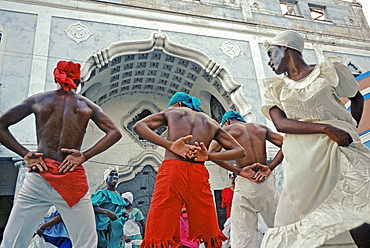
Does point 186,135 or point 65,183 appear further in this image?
point 186,135

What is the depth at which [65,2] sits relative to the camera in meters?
7.91

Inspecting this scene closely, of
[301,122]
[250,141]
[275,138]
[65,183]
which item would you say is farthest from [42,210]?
[275,138]

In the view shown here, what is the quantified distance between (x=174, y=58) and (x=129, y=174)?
3998 millimetres

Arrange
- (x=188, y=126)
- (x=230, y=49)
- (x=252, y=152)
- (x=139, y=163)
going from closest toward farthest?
(x=188, y=126) → (x=252, y=152) → (x=230, y=49) → (x=139, y=163)

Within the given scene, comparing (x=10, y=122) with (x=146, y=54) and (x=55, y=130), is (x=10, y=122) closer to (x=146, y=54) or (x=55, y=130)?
(x=55, y=130)

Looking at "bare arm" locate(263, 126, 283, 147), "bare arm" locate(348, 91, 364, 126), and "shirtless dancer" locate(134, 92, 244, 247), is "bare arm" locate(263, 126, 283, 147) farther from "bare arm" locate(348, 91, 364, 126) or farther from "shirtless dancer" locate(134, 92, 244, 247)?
"bare arm" locate(348, 91, 364, 126)

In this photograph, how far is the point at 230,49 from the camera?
8.85 m

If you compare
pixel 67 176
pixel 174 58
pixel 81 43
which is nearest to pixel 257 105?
pixel 174 58

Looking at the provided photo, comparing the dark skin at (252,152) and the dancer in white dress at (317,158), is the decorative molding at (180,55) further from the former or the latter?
the dancer in white dress at (317,158)

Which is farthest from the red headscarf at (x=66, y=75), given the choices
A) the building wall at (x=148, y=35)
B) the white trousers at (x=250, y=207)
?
the building wall at (x=148, y=35)

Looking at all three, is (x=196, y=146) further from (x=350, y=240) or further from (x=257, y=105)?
(x=257, y=105)

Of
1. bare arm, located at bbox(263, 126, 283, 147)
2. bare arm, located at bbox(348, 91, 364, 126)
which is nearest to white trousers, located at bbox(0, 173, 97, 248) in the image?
bare arm, located at bbox(348, 91, 364, 126)

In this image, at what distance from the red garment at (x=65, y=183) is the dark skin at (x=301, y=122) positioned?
162cm

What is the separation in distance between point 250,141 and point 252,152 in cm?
16
